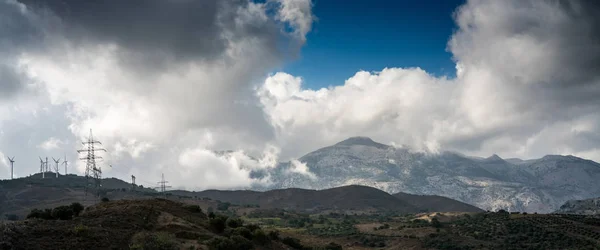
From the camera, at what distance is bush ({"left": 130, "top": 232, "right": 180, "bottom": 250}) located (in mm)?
49062

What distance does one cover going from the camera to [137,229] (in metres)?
56.0

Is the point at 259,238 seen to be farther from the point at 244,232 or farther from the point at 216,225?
the point at 216,225

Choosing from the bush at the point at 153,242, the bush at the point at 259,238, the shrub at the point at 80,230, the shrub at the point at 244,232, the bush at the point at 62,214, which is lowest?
the bush at the point at 259,238

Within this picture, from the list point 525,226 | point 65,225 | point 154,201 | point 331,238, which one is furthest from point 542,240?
point 65,225

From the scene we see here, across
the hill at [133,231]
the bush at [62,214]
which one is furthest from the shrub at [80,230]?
the bush at [62,214]

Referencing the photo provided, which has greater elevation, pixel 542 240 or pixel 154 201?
pixel 154 201

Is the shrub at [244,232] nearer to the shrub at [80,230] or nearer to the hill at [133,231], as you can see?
the hill at [133,231]

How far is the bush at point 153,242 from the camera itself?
49.1 metres

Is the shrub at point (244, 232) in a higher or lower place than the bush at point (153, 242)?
lower

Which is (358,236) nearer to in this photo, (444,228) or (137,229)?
(444,228)

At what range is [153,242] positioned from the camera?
50719 millimetres

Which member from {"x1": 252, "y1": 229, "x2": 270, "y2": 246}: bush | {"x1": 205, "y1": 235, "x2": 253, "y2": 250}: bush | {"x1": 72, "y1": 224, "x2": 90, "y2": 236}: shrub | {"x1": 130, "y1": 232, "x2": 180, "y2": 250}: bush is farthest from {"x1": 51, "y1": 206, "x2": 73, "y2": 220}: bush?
{"x1": 252, "y1": 229, "x2": 270, "y2": 246}: bush

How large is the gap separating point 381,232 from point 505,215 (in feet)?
143

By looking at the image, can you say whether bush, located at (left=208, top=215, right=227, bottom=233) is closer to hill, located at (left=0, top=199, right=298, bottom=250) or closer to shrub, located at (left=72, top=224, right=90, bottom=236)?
hill, located at (left=0, top=199, right=298, bottom=250)
